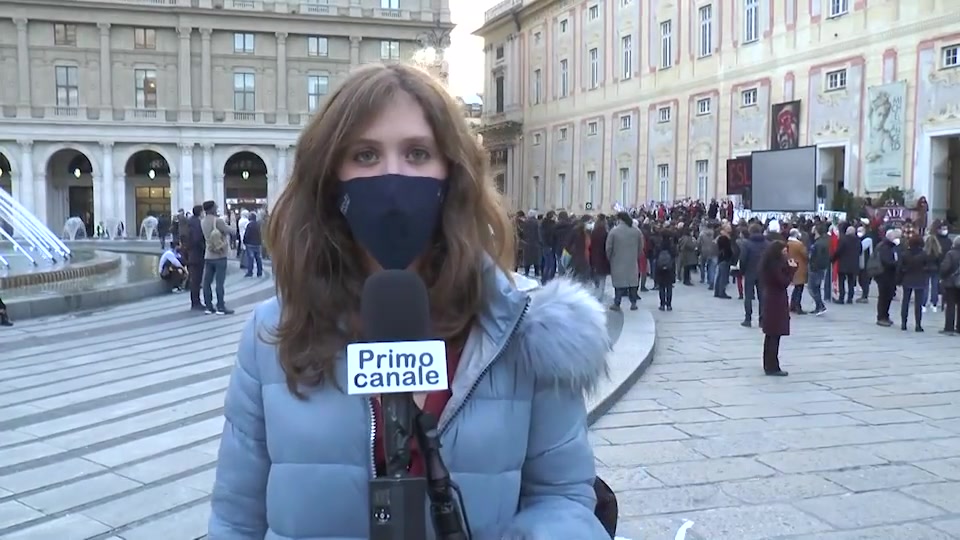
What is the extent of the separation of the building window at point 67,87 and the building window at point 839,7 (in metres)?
44.6

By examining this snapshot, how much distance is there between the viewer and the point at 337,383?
1.57m

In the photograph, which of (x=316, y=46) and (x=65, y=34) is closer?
(x=65, y=34)

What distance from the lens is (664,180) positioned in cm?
3544

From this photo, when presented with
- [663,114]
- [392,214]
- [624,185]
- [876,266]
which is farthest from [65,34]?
[392,214]

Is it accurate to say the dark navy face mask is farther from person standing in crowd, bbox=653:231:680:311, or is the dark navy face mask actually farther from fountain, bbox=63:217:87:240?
fountain, bbox=63:217:87:240

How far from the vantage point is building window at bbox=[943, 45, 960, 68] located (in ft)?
71.7

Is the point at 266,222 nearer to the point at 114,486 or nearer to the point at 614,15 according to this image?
the point at 114,486

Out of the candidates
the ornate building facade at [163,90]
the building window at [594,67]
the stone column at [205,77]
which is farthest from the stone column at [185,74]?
the building window at [594,67]

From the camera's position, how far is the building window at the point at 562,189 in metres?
44.4

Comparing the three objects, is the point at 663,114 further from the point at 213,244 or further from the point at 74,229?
the point at 74,229

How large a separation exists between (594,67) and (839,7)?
16.1m

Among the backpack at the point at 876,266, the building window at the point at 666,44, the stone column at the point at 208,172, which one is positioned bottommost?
the backpack at the point at 876,266

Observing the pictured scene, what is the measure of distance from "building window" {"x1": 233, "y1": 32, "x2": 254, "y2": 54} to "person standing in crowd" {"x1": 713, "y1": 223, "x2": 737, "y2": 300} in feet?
148

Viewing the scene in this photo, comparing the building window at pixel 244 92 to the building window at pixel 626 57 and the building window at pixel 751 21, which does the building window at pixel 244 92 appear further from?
the building window at pixel 751 21
